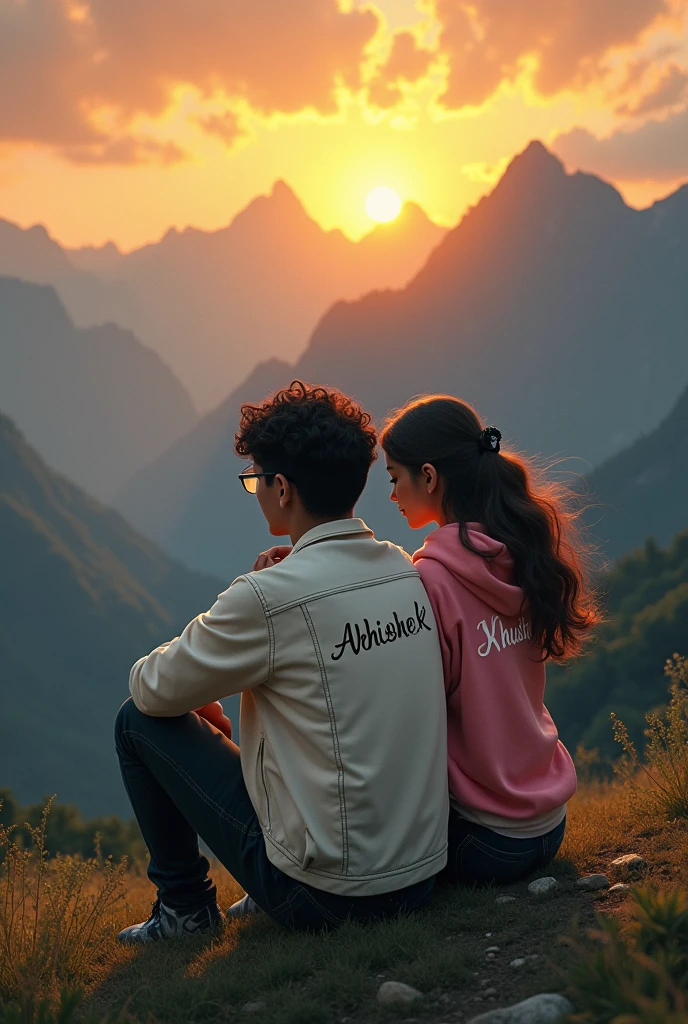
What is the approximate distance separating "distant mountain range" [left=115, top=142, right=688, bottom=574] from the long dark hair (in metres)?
133

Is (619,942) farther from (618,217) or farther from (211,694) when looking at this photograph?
(618,217)

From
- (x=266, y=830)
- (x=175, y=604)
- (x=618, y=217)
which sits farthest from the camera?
(x=618, y=217)

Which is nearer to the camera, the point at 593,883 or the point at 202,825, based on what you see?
the point at 202,825

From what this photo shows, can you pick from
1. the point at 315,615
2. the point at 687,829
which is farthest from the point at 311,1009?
the point at 687,829

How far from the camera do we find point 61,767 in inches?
2980

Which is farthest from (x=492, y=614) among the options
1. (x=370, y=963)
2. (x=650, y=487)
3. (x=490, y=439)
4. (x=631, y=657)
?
(x=650, y=487)

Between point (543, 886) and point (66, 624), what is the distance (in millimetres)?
98855

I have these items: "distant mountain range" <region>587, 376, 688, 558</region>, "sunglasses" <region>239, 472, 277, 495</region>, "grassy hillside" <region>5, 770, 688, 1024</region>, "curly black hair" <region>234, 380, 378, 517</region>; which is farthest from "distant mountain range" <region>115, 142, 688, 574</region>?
"curly black hair" <region>234, 380, 378, 517</region>

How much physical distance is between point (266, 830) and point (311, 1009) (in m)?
0.54

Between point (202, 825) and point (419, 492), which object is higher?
point (419, 492)

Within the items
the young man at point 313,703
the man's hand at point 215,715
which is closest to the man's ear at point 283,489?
the young man at point 313,703

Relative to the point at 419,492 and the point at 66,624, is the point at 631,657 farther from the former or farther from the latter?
the point at 66,624

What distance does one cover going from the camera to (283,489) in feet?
9.25

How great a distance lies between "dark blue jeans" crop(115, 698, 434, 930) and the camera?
281 centimetres
